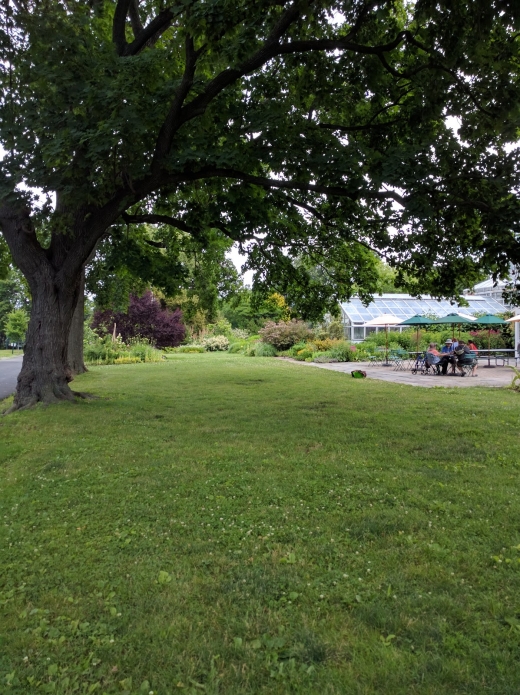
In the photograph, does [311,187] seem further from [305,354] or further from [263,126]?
[305,354]

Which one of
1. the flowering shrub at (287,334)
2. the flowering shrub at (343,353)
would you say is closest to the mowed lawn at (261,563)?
the flowering shrub at (343,353)

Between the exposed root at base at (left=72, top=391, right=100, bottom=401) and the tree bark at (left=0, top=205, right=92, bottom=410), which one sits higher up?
the tree bark at (left=0, top=205, right=92, bottom=410)

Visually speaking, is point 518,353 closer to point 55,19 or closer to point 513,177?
point 513,177

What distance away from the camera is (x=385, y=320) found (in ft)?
67.9

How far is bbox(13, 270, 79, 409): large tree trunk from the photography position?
915 centimetres

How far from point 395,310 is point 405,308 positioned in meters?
0.99

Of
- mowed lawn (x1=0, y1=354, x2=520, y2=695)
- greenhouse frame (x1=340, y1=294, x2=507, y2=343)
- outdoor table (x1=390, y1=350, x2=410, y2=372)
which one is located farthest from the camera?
greenhouse frame (x1=340, y1=294, x2=507, y2=343)

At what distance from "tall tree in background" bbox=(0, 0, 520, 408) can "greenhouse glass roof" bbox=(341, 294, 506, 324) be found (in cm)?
1954

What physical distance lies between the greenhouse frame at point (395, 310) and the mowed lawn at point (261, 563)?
2200 cm

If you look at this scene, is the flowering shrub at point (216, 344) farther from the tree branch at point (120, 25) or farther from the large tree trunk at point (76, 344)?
the tree branch at point (120, 25)

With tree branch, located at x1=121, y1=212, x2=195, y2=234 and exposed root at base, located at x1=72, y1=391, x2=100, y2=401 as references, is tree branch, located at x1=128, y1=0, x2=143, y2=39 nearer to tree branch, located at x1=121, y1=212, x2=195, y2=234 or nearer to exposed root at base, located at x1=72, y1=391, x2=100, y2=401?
tree branch, located at x1=121, y1=212, x2=195, y2=234

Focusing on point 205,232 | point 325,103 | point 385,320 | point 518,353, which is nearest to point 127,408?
point 205,232

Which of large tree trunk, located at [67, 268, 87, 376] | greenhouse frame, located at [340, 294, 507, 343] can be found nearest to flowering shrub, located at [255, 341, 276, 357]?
greenhouse frame, located at [340, 294, 507, 343]

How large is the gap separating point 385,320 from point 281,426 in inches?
570
